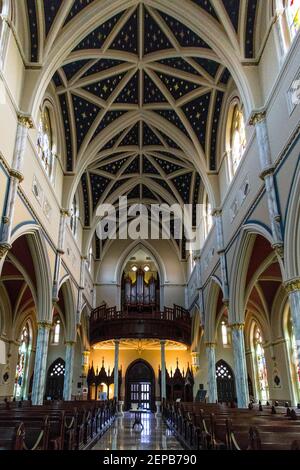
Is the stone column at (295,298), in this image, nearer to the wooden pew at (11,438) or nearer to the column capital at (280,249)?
the column capital at (280,249)

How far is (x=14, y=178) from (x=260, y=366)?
19349 mm

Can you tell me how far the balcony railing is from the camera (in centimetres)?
2472

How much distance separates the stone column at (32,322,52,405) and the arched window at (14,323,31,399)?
8.80m

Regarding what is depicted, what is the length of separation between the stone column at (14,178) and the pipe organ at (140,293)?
58.8 feet

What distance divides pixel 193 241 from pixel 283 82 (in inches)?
621

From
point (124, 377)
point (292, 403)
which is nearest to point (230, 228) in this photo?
point (292, 403)

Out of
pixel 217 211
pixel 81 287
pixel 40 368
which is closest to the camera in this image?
pixel 40 368

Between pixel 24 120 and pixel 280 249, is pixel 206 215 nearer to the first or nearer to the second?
pixel 280 249

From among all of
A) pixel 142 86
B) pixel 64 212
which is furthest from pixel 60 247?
pixel 142 86

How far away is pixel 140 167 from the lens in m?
25.0

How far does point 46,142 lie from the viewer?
56.8 ft

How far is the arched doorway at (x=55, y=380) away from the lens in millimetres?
26438

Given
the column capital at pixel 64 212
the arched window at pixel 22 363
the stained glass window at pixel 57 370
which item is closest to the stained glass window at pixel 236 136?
the column capital at pixel 64 212

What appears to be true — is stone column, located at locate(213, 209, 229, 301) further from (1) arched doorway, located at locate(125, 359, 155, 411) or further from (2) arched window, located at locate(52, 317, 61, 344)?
(2) arched window, located at locate(52, 317, 61, 344)
